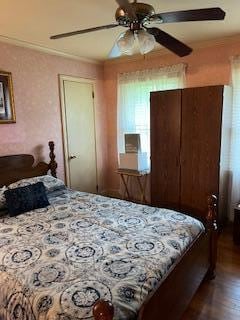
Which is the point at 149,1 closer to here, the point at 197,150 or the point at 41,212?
the point at 197,150

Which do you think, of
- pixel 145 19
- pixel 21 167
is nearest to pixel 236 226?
pixel 145 19

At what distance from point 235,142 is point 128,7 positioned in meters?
2.34

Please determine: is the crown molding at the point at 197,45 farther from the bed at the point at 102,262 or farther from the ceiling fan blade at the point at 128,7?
the bed at the point at 102,262

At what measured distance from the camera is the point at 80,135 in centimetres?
404

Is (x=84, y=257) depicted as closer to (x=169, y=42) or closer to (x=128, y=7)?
(x=128, y=7)

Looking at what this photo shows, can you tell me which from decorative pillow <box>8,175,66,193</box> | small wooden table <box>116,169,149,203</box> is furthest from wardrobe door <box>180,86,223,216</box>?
decorative pillow <box>8,175,66,193</box>

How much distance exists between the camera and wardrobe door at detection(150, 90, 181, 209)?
128 inches

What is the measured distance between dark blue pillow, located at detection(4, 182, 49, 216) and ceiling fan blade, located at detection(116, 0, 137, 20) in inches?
75.9

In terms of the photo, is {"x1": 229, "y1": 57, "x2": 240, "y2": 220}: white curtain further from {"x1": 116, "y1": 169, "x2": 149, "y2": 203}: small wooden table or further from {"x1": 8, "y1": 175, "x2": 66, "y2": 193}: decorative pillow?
{"x1": 8, "y1": 175, "x2": 66, "y2": 193}: decorative pillow

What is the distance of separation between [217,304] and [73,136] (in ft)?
9.48

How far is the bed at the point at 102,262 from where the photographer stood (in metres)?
1.29

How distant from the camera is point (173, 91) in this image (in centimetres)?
322

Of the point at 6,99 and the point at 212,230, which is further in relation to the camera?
the point at 6,99

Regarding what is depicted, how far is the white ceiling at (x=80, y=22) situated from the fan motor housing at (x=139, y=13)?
1.69 feet
